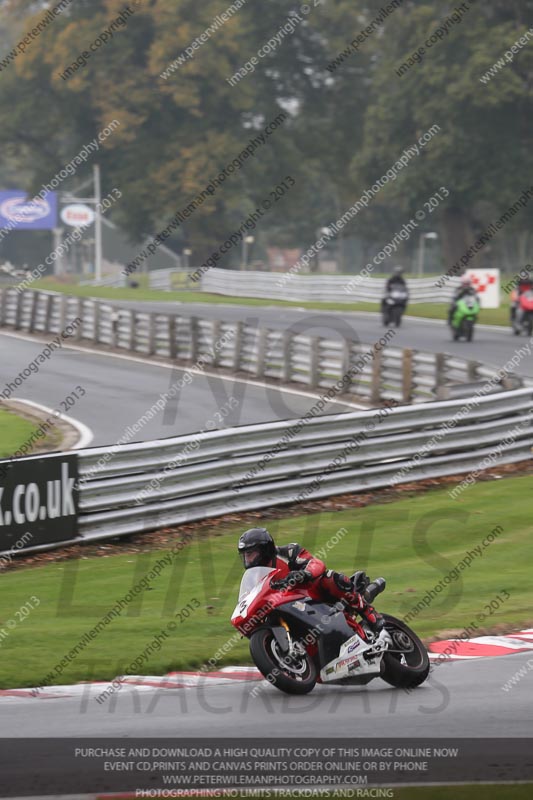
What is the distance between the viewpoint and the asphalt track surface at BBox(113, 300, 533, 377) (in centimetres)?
3014

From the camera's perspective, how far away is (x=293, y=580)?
25.8 feet

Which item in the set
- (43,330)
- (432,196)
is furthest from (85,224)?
(43,330)

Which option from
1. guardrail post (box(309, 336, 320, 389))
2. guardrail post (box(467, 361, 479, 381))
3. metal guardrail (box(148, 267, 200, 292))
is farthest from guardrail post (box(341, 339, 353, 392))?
metal guardrail (box(148, 267, 200, 292))

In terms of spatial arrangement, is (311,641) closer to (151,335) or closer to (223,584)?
(223,584)

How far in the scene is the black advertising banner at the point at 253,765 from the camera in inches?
231

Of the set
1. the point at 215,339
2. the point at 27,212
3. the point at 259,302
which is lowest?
the point at 27,212

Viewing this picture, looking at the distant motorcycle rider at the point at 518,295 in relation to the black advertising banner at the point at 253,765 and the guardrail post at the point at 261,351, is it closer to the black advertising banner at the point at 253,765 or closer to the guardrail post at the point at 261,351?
the guardrail post at the point at 261,351

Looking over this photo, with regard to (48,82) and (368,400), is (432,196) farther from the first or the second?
(368,400)

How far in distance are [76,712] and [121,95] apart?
6579cm

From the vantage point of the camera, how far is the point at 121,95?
70.1 metres

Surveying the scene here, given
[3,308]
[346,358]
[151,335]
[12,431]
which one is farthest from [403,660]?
[3,308]

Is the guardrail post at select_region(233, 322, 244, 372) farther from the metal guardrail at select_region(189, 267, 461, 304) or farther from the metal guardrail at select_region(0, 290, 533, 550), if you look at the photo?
the metal guardrail at select_region(189, 267, 461, 304)

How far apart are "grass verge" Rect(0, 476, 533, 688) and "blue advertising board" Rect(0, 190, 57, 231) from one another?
79.0 metres

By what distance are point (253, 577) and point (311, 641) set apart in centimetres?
54
